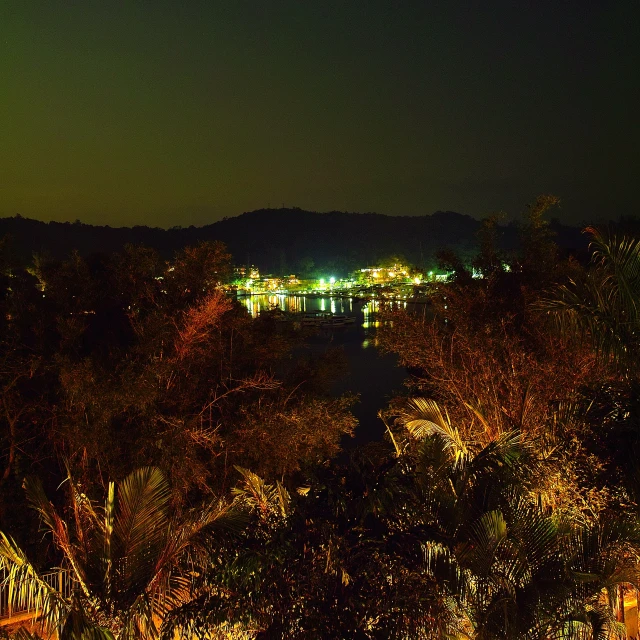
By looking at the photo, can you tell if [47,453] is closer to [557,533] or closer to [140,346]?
[140,346]

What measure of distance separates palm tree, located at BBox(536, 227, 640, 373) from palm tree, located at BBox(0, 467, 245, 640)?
3660 mm

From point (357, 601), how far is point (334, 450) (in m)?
Answer: 7.53

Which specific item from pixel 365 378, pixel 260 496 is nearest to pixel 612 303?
pixel 260 496

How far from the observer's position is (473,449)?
8.62 m

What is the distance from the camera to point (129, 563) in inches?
172

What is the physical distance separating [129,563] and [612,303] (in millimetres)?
4782

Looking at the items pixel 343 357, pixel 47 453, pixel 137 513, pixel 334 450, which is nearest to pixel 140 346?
pixel 47 453

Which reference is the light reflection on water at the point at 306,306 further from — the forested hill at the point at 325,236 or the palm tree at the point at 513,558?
the palm tree at the point at 513,558

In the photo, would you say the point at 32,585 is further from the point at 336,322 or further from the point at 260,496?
the point at 336,322

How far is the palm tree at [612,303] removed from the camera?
578cm

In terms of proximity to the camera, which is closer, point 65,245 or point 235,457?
point 235,457

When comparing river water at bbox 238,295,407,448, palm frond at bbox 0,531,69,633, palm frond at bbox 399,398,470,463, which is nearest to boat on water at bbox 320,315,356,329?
river water at bbox 238,295,407,448

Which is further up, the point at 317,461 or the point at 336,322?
the point at 317,461

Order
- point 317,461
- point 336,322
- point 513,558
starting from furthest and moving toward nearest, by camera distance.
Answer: point 336,322, point 317,461, point 513,558
